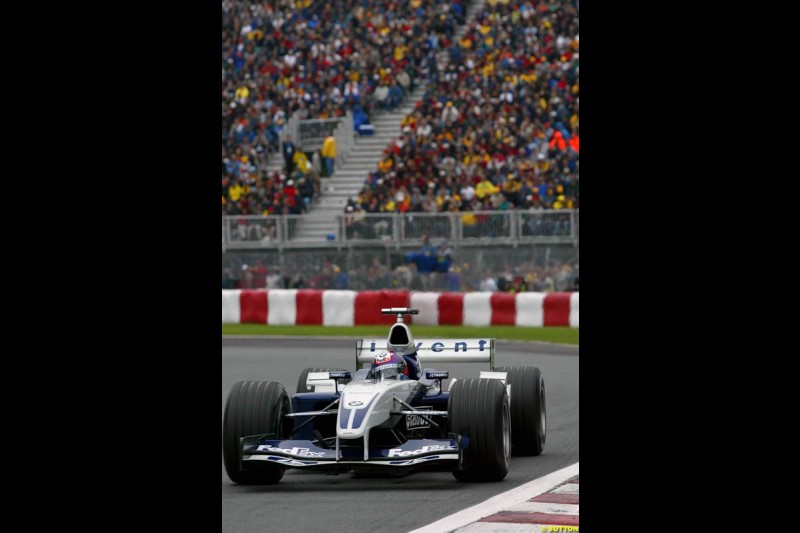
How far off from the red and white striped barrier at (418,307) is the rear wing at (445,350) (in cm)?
1214

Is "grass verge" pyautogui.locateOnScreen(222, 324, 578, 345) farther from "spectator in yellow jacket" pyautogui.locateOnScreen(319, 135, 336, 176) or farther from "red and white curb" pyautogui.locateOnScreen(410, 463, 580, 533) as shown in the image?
"red and white curb" pyautogui.locateOnScreen(410, 463, 580, 533)

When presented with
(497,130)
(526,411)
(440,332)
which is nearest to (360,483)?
(526,411)

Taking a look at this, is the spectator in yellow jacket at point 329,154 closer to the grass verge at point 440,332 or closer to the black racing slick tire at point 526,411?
the grass verge at point 440,332

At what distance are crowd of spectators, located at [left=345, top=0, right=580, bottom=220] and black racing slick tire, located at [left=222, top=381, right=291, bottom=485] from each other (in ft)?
53.5

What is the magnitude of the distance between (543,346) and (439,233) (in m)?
5.45

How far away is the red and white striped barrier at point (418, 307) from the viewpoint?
931 inches

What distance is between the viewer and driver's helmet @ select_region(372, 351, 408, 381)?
32.0 ft

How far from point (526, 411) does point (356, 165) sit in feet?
73.5

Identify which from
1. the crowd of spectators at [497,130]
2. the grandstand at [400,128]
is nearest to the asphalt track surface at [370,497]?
the grandstand at [400,128]

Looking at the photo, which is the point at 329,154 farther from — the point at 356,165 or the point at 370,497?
the point at 370,497

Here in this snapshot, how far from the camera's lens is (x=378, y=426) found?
917cm

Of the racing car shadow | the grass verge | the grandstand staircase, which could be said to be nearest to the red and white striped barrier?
the grass verge
